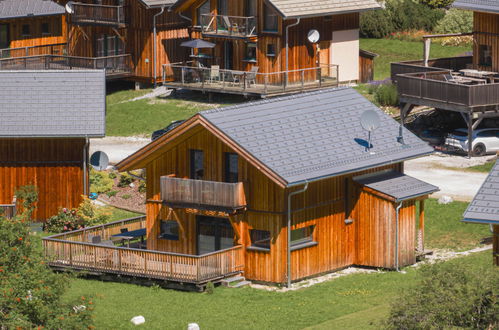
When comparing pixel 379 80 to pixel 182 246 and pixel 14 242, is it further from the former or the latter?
pixel 14 242

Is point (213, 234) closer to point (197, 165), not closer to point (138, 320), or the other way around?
point (197, 165)

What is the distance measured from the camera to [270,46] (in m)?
65.5

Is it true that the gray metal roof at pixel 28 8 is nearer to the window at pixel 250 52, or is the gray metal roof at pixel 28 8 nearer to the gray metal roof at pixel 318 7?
the window at pixel 250 52

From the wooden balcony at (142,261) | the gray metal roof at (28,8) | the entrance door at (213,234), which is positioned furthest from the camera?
the gray metal roof at (28,8)

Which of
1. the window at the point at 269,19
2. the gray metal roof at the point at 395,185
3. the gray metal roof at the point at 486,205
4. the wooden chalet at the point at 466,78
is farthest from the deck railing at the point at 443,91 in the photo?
the gray metal roof at the point at 486,205

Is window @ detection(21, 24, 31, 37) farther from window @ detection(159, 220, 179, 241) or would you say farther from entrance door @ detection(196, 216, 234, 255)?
entrance door @ detection(196, 216, 234, 255)

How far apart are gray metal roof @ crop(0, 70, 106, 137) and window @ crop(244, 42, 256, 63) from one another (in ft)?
55.9

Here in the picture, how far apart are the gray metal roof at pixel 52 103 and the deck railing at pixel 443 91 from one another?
1418 cm

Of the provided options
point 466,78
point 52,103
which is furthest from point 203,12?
point 52,103

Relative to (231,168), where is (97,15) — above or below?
above

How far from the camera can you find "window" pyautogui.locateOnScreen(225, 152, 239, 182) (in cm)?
4044

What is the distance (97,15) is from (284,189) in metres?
34.0

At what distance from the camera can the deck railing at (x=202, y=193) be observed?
130 ft

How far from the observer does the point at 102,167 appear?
4947 cm
